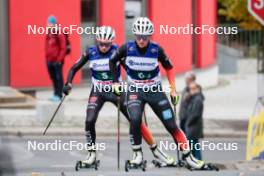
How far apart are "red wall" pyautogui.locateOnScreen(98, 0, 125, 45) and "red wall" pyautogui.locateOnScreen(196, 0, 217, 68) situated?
4.06 meters

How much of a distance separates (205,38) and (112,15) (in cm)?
677

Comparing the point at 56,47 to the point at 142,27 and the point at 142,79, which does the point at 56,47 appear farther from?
the point at 142,27

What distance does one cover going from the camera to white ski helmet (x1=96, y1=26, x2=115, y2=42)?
31.3 feet

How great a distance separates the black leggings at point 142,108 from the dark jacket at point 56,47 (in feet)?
7.53

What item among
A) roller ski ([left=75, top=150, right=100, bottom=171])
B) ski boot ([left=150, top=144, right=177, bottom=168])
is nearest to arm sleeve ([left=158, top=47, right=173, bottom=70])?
ski boot ([left=150, top=144, right=177, bottom=168])

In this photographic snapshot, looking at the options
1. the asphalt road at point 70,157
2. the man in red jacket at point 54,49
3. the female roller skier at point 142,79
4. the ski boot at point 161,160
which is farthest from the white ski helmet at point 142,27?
the man in red jacket at point 54,49

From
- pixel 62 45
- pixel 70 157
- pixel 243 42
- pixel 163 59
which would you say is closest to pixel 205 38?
pixel 243 42

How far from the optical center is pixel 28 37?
988 inches

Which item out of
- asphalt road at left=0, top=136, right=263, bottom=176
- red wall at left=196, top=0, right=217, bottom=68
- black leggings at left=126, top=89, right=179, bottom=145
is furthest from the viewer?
red wall at left=196, top=0, right=217, bottom=68

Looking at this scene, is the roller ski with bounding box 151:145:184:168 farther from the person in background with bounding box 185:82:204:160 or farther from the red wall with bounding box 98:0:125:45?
the red wall with bounding box 98:0:125:45

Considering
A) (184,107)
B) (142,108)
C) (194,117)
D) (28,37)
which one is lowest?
(194,117)

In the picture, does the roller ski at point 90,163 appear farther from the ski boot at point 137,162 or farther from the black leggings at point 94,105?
the ski boot at point 137,162

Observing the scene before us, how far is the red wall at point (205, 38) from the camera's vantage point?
3012cm

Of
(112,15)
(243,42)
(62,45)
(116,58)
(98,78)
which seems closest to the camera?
(116,58)
